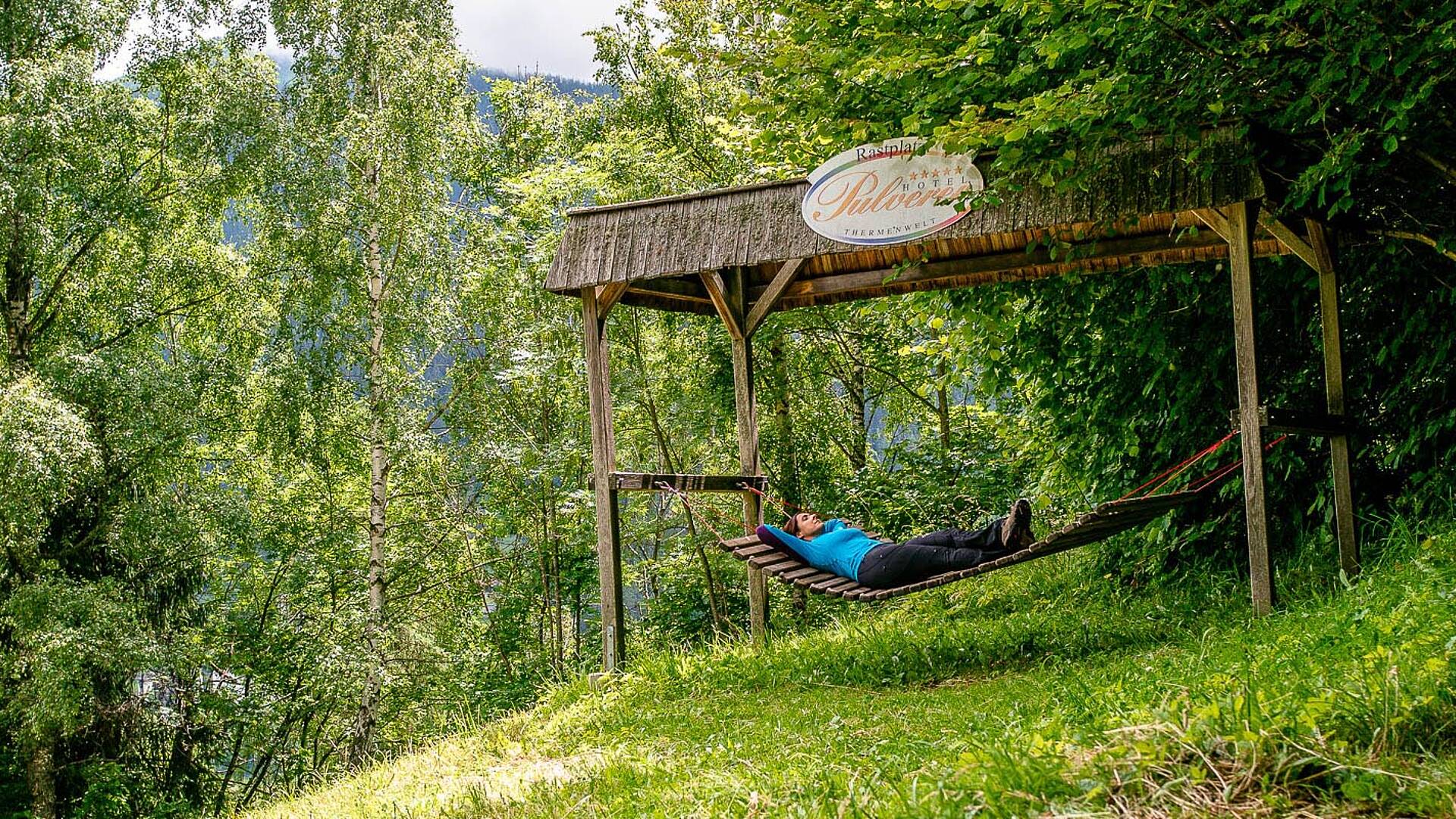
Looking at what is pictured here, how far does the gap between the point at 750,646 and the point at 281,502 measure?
924cm

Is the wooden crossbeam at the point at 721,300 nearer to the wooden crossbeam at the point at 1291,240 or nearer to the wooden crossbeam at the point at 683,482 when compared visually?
the wooden crossbeam at the point at 683,482

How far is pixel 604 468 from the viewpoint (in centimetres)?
553

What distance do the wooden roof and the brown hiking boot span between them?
1105mm

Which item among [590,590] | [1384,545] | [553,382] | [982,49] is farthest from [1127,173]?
[590,590]

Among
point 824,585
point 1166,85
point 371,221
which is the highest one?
point 371,221

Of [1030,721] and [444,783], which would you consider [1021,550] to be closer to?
[1030,721]

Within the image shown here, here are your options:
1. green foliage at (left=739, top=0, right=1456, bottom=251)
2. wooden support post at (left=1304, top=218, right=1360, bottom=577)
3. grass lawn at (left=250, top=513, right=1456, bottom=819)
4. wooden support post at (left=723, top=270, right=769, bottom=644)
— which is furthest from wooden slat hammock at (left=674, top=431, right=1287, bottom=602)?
green foliage at (left=739, top=0, right=1456, bottom=251)

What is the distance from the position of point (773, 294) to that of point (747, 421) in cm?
71

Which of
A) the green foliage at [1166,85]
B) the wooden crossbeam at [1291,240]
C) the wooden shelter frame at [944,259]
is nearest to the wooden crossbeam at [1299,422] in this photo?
the wooden shelter frame at [944,259]

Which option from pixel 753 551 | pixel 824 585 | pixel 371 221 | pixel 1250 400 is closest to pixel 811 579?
pixel 824 585

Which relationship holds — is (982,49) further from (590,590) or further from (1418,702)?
(590,590)

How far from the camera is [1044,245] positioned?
5.41 meters

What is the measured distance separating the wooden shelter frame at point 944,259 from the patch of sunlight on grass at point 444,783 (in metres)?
1.01

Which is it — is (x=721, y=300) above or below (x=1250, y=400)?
above
